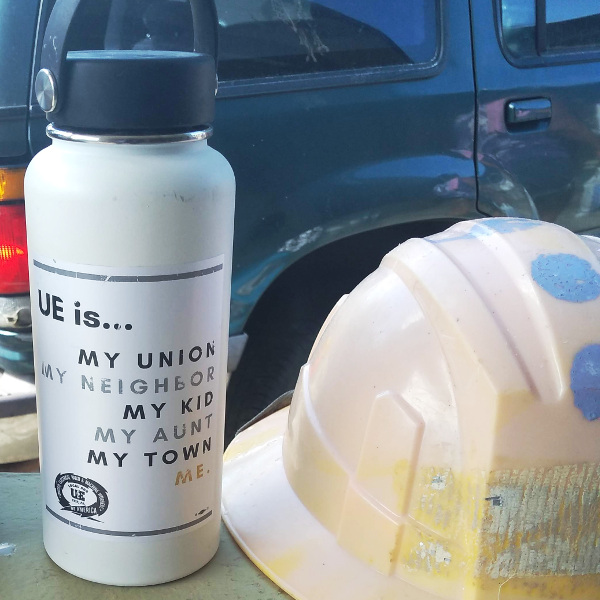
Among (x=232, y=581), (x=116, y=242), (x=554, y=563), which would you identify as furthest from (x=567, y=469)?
(x=116, y=242)

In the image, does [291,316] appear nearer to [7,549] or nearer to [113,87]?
[7,549]

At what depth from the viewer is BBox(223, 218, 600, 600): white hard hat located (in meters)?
0.92

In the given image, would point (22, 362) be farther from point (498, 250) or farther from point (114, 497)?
point (498, 250)

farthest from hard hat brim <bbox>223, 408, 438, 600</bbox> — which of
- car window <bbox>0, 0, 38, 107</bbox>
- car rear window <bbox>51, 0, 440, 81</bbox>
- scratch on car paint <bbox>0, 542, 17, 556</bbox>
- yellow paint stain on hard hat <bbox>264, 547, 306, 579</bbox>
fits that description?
car rear window <bbox>51, 0, 440, 81</bbox>

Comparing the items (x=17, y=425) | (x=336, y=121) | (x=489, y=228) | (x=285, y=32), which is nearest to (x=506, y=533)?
(x=489, y=228)

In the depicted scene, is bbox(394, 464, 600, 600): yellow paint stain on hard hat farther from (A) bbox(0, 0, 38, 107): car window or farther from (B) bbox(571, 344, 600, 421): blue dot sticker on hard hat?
(A) bbox(0, 0, 38, 107): car window

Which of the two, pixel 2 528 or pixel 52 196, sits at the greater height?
pixel 52 196

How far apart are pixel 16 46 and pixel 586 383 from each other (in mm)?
1587

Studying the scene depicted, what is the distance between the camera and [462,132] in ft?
7.98

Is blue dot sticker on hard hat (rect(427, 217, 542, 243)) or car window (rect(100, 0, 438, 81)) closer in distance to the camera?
blue dot sticker on hard hat (rect(427, 217, 542, 243))

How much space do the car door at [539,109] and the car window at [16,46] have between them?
49.7 inches

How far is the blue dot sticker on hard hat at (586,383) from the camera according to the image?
3.02 ft

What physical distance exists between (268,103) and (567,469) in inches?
59.7

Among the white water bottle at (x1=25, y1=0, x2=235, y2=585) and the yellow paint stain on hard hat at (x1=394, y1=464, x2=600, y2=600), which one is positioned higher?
the white water bottle at (x1=25, y1=0, x2=235, y2=585)
